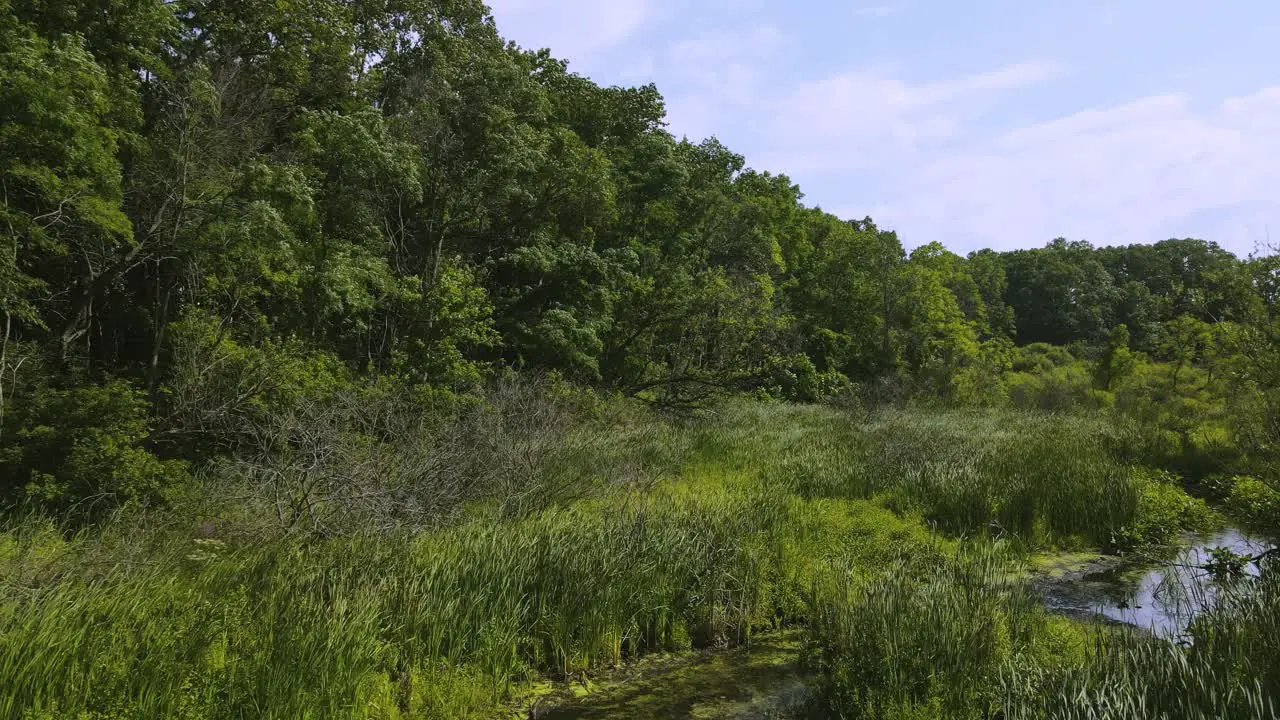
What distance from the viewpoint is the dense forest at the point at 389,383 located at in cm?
499

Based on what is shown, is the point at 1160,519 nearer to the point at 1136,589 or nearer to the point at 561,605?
the point at 1136,589

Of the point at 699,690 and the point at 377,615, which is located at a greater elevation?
the point at 377,615

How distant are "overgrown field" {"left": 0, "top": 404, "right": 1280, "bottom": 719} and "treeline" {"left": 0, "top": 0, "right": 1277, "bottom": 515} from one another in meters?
2.29

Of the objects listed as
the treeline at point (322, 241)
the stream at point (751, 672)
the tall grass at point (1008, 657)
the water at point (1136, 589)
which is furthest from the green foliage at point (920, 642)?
the treeline at point (322, 241)

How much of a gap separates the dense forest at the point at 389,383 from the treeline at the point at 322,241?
78 millimetres

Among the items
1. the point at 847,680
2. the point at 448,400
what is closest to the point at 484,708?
the point at 847,680

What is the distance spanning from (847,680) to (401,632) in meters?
3.13

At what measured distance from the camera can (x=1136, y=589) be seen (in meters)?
7.86

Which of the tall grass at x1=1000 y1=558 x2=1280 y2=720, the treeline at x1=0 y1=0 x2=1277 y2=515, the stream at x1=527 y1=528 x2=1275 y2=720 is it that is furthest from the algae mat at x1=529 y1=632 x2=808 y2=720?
the treeline at x1=0 y1=0 x2=1277 y2=515

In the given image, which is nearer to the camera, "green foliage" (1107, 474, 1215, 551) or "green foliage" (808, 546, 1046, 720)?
"green foliage" (808, 546, 1046, 720)

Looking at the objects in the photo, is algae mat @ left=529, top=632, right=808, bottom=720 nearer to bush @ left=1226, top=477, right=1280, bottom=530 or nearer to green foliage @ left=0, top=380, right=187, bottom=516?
bush @ left=1226, top=477, right=1280, bottom=530

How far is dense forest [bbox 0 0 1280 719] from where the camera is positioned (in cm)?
499

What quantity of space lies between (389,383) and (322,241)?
3.80 meters

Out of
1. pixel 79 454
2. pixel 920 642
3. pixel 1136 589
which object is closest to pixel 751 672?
pixel 920 642
